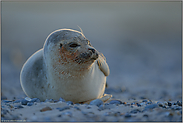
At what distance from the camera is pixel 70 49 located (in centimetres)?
299

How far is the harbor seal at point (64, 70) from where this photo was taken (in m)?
3.02

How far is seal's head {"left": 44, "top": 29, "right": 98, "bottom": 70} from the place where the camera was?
299 cm

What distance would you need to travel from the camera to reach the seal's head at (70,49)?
9.82 feet

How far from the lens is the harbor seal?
3023 millimetres

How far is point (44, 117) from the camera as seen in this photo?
2.26 m

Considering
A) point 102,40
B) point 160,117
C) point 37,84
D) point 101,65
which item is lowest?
point 160,117

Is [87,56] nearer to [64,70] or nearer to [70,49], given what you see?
[70,49]

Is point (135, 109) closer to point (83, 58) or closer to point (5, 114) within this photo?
point (83, 58)

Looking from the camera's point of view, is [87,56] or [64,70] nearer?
[87,56]

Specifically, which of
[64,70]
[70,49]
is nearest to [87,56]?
[70,49]

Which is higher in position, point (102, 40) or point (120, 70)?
point (102, 40)

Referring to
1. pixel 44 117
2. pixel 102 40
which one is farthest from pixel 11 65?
pixel 44 117

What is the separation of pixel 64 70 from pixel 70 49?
33 centimetres

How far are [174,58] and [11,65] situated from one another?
867 centimetres
